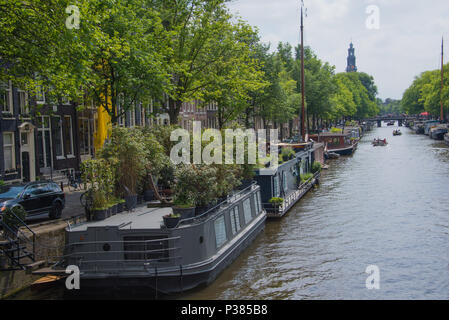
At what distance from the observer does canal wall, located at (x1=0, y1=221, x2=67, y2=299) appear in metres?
16.2

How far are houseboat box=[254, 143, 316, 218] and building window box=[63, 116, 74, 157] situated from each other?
14.4 meters

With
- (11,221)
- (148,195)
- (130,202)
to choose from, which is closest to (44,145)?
(148,195)

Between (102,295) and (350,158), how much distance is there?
5654cm

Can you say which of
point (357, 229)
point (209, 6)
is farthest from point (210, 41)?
point (357, 229)

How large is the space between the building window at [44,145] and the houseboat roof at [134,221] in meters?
16.5

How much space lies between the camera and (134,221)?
1739cm

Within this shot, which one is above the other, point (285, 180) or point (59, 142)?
point (59, 142)

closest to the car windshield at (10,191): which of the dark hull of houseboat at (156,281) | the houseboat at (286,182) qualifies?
the dark hull of houseboat at (156,281)

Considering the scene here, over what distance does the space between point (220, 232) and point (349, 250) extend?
6708 mm

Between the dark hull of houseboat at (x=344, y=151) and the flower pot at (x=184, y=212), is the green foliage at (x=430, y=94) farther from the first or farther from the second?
the flower pot at (x=184, y=212)

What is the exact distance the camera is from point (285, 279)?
19359 mm

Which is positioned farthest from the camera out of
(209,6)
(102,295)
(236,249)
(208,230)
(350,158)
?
(350,158)

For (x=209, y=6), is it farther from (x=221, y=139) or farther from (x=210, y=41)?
(x=221, y=139)

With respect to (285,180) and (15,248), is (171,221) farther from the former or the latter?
(285,180)
